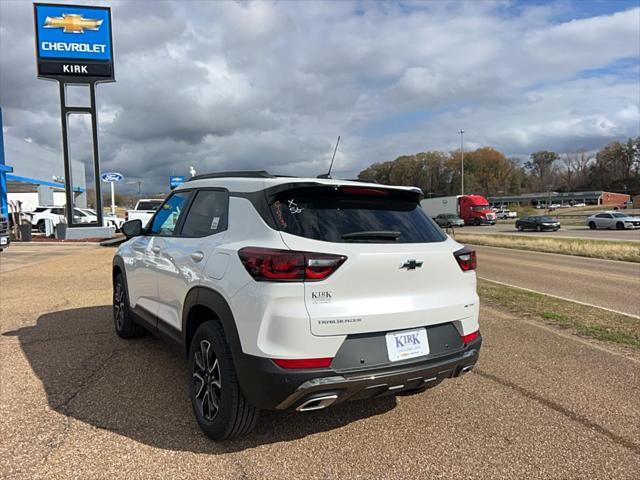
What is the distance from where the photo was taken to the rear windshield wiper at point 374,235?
9.79 ft

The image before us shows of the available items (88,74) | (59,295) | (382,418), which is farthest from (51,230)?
(382,418)

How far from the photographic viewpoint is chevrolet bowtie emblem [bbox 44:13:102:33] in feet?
74.3

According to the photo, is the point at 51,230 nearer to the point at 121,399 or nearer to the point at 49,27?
the point at 49,27

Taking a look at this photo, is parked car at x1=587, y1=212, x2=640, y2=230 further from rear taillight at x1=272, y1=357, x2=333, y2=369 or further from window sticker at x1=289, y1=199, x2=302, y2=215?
rear taillight at x1=272, y1=357, x2=333, y2=369

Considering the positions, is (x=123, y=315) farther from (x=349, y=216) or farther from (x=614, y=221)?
(x=614, y=221)

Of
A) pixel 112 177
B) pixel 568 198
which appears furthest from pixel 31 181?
pixel 568 198

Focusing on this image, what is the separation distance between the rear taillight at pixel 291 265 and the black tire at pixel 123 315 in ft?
9.78

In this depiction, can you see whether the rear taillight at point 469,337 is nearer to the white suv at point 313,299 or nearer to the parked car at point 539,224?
the white suv at point 313,299

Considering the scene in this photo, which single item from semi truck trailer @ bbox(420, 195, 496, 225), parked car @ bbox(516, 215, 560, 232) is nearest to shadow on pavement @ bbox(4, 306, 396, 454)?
parked car @ bbox(516, 215, 560, 232)

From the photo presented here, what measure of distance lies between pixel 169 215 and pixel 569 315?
574 cm

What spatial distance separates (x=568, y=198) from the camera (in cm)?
12588

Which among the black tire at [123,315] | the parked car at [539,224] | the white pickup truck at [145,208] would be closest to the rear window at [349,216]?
the black tire at [123,315]

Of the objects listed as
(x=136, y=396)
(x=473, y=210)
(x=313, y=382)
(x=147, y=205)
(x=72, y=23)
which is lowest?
(x=136, y=396)

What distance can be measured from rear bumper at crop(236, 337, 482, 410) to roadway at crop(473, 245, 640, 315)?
6.44 metres
